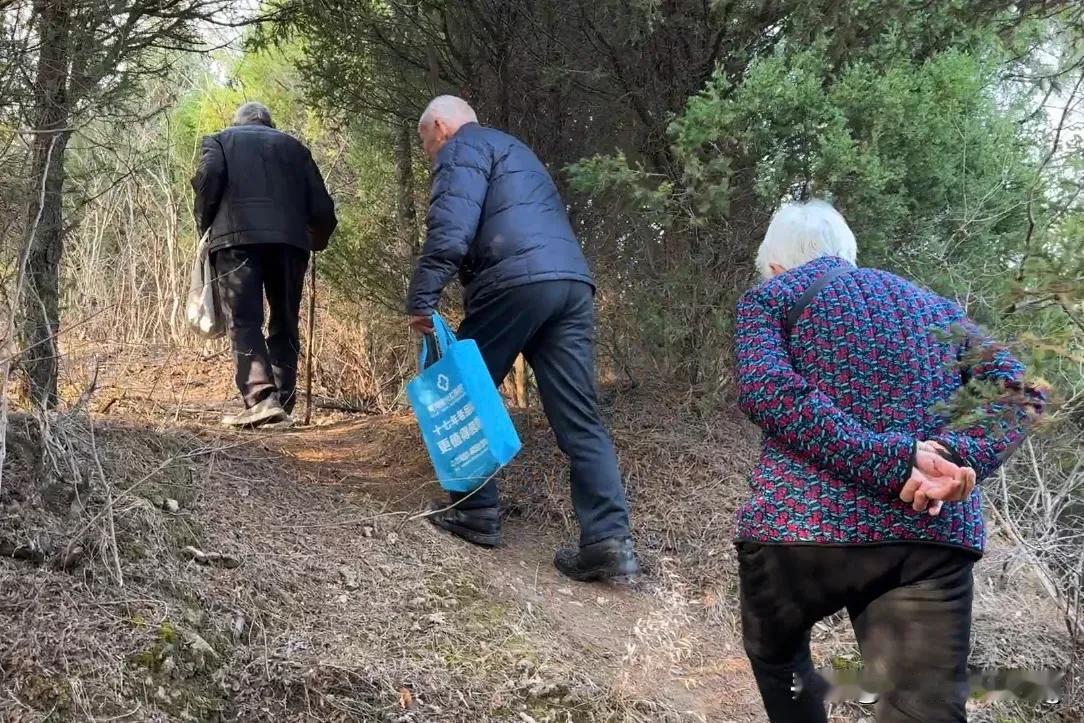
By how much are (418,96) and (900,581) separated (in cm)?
416

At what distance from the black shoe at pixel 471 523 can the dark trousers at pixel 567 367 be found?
42cm

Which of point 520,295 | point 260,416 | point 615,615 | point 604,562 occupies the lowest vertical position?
point 615,615

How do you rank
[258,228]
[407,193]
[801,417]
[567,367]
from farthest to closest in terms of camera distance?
[407,193] → [258,228] → [567,367] → [801,417]

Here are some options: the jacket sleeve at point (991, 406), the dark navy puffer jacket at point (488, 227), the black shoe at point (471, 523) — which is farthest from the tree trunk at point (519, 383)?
the jacket sleeve at point (991, 406)

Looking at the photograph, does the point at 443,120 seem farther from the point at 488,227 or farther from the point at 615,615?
the point at 615,615

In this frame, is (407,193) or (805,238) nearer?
(805,238)

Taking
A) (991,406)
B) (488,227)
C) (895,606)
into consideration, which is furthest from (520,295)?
(991,406)

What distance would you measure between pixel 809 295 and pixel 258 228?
4041mm

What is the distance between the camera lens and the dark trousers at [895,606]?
220 centimetres

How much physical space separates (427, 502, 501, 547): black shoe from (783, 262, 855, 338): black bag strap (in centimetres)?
230

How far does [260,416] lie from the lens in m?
5.72

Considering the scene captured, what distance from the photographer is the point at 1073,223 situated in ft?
5.48

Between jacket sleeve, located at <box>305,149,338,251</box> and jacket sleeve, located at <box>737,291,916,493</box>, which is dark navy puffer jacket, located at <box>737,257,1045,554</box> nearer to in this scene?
jacket sleeve, located at <box>737,291,916,493</box>

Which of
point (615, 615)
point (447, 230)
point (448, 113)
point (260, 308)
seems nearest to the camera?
point (447, 230)
